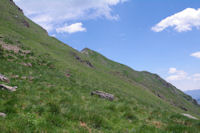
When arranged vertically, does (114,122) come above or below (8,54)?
below

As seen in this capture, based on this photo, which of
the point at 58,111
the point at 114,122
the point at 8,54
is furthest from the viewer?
the point at 8,54

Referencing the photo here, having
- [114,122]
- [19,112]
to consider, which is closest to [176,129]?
[114,122]

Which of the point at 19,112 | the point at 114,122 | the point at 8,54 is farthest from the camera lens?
the point at 8,54

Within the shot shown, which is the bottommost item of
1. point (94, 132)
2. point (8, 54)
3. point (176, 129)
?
point (94, 132)

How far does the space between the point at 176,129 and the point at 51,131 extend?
21.3 ft

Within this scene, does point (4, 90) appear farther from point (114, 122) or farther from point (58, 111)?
point (114, 122)

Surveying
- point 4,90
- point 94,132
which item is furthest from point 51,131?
point 4,90

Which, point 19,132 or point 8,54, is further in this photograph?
point 8,54

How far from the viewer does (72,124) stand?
22.6 ft

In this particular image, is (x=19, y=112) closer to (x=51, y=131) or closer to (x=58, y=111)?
(x=58, y=111)

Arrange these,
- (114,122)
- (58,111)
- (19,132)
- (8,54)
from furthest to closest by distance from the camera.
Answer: (8,54) < (114,122) < (58,111) < (19,132)

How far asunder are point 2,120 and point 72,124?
2834 mm

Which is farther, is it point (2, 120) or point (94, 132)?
point (94, 132)

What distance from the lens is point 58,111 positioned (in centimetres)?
785
